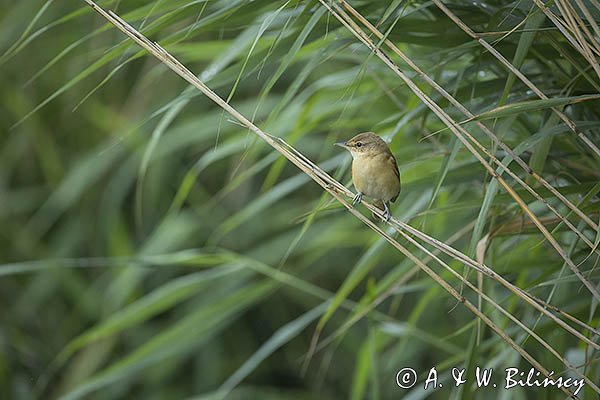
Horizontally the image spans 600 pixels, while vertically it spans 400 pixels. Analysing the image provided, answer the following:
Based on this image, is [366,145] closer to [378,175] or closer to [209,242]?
[378,175]

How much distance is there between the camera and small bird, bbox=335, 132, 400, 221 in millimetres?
1203

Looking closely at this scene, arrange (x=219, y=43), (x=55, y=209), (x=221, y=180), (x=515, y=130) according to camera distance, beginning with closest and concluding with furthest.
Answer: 1. (x=515, y=130)
2. (x=219, y=43)
3. (x=55, y=209)
4. (x=221, y=180)

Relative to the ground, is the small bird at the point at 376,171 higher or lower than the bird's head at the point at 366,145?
lower

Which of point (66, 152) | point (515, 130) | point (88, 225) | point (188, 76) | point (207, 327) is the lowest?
point (207, 327)

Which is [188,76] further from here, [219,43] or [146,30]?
[219,43]

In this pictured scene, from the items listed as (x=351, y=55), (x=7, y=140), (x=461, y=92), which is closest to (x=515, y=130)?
(x=461, y=92)

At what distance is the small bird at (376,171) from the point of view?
1203mm

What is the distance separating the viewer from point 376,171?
1.19m

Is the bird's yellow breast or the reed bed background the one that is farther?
the reed bed background

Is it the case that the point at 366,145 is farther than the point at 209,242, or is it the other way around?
the point at 209,242

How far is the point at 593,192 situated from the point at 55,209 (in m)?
1.78

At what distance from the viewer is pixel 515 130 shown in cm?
130

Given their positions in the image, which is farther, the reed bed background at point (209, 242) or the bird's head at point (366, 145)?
the reed bed background at point (209, 242)

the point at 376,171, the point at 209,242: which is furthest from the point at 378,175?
the point at 209,242
